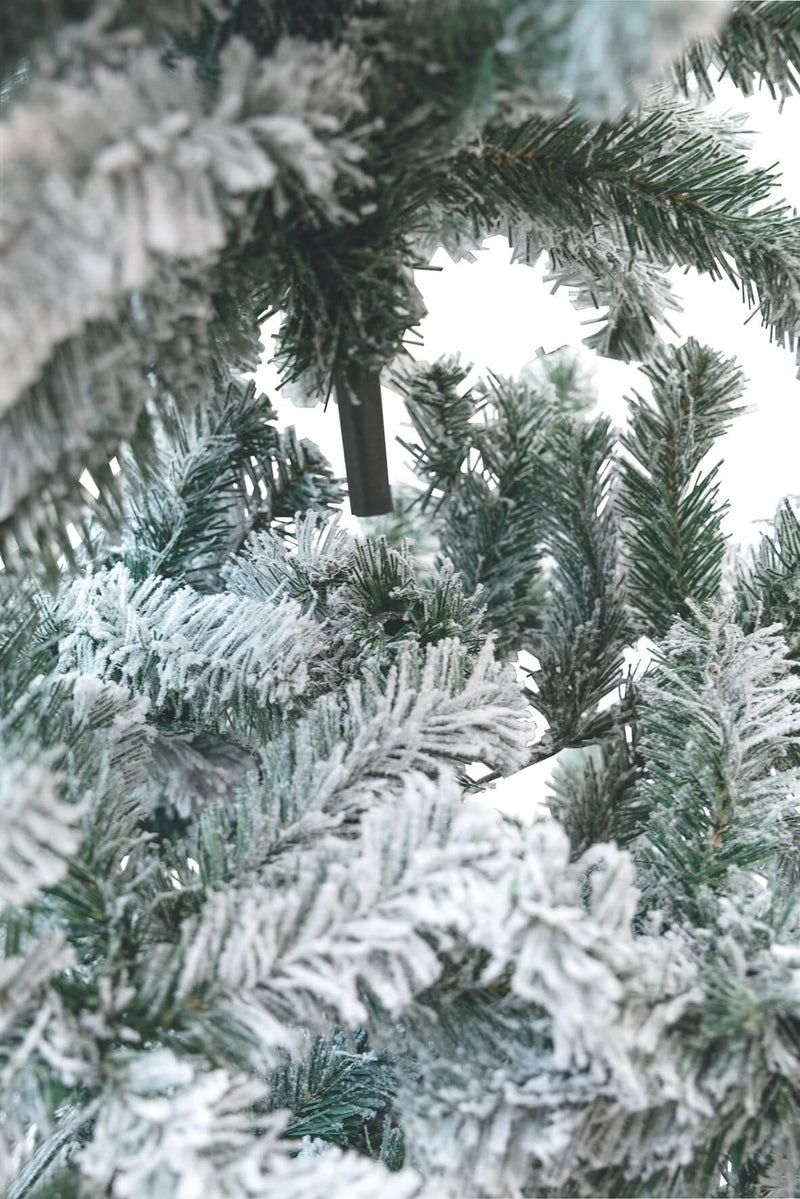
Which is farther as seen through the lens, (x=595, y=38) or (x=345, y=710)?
(x=345, y=710)

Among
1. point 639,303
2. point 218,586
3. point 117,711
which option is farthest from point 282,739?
point 639,303

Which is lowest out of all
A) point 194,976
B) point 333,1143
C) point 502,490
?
point 333,1143

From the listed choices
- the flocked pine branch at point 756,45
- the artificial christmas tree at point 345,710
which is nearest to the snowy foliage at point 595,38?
the artificial christmas tree at point 345,710

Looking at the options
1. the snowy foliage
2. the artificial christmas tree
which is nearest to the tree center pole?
the artificial christmas tree

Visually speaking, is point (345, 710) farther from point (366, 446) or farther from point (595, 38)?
point (595, 38)

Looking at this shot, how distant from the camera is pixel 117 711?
1.04 ft

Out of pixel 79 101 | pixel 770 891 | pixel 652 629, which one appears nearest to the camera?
pixel 79 101

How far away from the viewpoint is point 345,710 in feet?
1.11

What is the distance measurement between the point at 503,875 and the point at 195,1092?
75 millimetres

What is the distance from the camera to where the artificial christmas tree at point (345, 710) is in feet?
0.64

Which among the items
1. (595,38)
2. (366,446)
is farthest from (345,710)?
(595,38)

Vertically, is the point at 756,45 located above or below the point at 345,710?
above

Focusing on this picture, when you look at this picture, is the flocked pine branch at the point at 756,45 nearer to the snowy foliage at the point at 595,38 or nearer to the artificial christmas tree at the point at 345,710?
the artificial christmas tree at the point at 345,710

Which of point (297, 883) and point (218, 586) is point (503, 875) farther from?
point (218, 586)
